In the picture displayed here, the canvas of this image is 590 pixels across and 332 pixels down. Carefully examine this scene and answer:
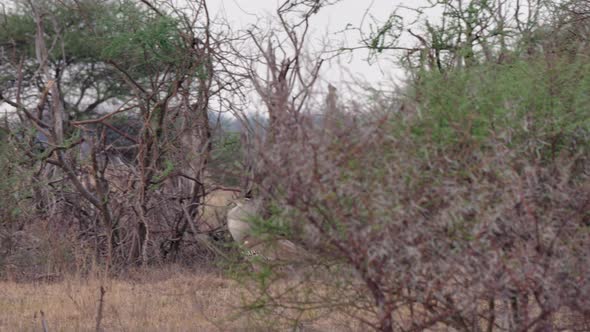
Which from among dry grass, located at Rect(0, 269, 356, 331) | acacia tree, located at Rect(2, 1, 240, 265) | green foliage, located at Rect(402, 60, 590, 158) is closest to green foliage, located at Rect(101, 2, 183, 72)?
acacia tree, located at Rect(2, 1, 240, 265)

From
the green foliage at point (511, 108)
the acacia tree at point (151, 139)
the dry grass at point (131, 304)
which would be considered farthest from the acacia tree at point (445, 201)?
the acacia tree at point (151, 139)

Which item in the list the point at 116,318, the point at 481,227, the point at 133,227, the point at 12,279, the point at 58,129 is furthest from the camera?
the point at 58,129

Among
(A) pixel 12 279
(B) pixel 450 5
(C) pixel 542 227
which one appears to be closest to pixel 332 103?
(C) pixel 542 227

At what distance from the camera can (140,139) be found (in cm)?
964

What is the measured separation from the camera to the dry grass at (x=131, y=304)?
6.88m

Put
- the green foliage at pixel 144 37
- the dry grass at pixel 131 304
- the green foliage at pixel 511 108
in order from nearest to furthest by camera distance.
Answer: the green foliage at pixel 511 108 → the dry grass at pixel 131 304 → the green foliage at pixel 144 37

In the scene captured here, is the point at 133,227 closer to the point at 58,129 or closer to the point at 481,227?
the point at 58,129

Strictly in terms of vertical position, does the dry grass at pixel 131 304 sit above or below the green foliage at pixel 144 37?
below

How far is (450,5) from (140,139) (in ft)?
12.7

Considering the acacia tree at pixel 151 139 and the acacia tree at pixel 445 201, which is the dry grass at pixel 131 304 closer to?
the acacia tree at pixel 151 139

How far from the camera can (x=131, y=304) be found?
7742mm

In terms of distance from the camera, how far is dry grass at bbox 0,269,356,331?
688cm

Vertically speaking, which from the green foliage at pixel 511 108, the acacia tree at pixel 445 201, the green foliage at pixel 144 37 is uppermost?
the green foliage at pixel 144 37

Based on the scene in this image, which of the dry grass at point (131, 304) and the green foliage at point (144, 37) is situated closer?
the dry grass at point (131, 304)
